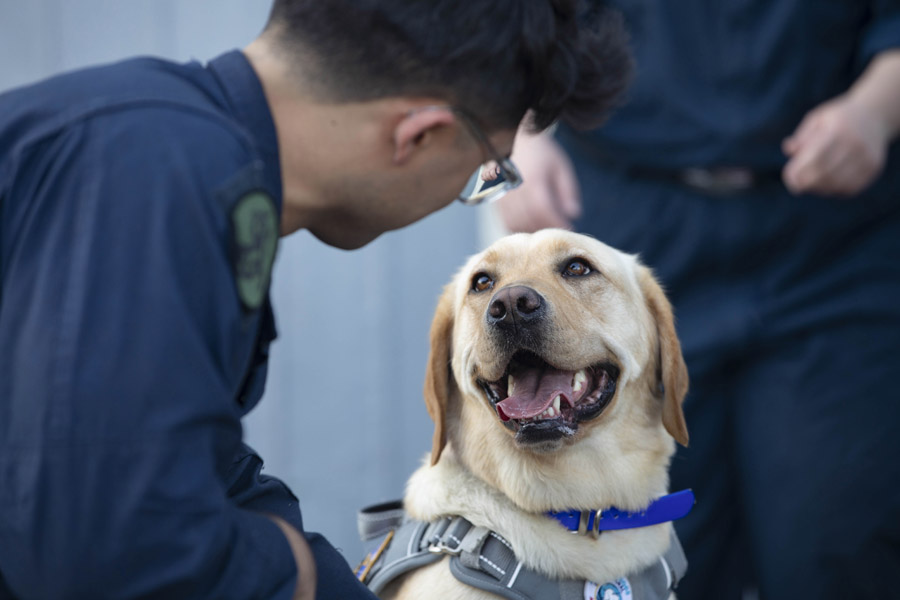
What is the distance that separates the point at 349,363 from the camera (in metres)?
3.55

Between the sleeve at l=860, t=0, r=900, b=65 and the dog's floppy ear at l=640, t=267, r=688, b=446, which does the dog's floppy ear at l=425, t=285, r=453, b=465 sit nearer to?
the dog's floppy ear at l=640, t=267, r=688, b=446

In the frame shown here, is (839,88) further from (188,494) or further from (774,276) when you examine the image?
(188,494)

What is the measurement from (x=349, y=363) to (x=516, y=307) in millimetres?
1715

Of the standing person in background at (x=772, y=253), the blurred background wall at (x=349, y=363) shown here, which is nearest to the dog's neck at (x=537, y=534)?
the standing person in background at (x=772, y=253)

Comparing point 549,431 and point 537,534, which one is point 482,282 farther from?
point 537,534

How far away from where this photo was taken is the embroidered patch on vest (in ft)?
6.11

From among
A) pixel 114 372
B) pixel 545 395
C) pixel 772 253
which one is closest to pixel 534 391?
pixel 545 395

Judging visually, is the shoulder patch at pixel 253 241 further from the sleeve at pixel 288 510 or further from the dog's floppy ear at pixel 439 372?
the dog's floppy ear at pixel 439 372

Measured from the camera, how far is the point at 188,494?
1.06m

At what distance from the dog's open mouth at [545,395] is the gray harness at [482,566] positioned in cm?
26

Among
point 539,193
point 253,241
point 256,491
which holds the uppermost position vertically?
point 253,241

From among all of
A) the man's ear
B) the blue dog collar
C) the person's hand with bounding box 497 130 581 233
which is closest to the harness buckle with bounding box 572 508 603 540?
the blue dog collar

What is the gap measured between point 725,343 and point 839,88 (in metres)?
0.87

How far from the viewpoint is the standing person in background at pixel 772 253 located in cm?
251
